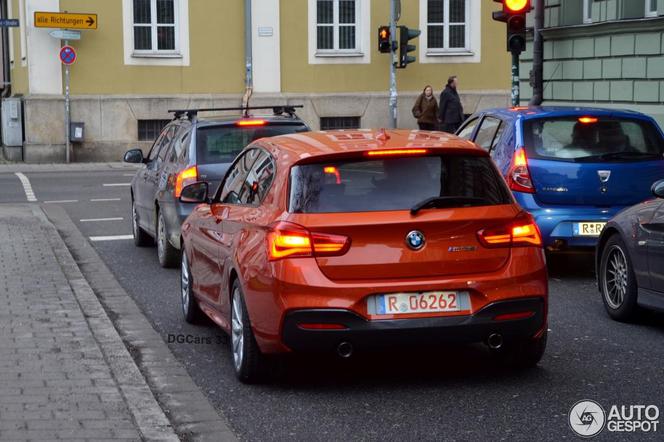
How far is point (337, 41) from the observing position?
113 ft

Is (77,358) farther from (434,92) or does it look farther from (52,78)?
(434,92)

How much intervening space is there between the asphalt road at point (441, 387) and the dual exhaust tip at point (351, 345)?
26cm

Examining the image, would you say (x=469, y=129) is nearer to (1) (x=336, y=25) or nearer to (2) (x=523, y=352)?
(2) (x=523, y=352)

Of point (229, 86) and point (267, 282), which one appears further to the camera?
point (229, 86)

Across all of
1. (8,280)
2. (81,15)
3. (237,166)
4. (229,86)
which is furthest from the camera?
(229,86)

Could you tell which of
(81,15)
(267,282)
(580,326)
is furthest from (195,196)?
(81,15)

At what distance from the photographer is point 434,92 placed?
34.8 m

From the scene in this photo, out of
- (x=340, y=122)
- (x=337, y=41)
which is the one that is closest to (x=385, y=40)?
(x=337, y=41)

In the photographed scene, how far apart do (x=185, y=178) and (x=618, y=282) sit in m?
4.50

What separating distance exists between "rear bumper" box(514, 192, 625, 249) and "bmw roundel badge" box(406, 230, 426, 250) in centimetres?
472

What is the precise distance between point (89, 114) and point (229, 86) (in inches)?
151

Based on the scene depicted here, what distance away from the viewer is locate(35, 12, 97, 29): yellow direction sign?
3081 centimetres

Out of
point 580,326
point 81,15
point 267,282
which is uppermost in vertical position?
point 81,15

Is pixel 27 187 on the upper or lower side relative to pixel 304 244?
lower
